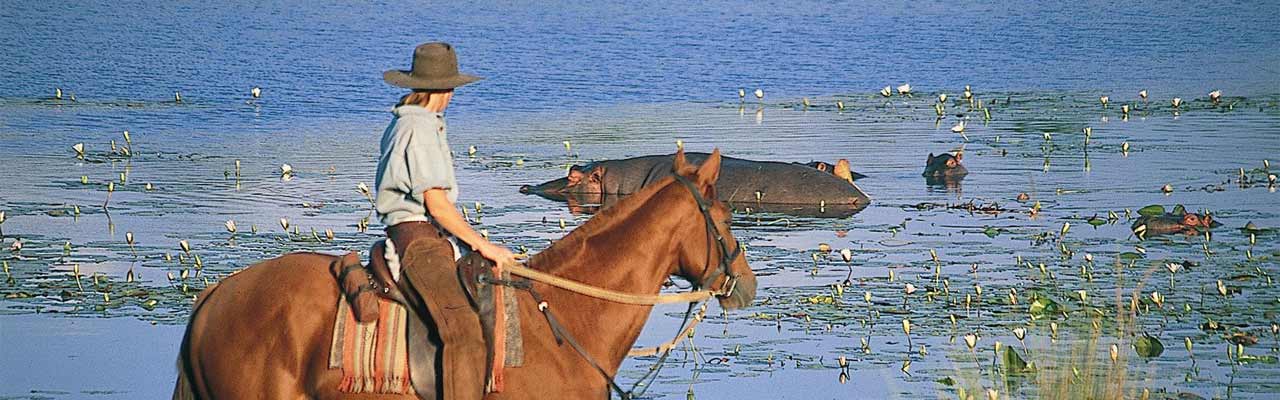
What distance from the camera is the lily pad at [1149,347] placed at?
10836 mm

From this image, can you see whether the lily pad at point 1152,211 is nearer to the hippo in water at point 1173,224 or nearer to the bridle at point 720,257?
the hippo in water at point 1173,224

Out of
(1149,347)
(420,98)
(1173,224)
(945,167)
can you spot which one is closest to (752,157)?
(945,167)

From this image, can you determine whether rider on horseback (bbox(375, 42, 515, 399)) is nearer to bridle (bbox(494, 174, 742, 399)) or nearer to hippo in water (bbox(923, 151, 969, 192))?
bridle (bbox(494, 174, 742, 399))

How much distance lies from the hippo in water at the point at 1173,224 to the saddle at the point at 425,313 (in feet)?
27.5

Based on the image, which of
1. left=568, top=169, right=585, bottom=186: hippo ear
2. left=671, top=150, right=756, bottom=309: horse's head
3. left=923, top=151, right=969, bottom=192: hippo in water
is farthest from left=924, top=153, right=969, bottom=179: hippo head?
left=671, top=150, right=756, bottom=309: horse's head

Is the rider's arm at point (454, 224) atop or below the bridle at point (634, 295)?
atop

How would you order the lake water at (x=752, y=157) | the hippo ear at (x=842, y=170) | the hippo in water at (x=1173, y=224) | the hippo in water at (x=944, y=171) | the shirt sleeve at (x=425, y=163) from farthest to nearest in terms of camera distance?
the hippo in water at (x=944, y=171)
the hippo ear at (x=842, y=170)
the hippo in water at (x=1173, y=224)
the lake water at (x=752, y=157)
the shirt sleeve at (x=425, y=163)

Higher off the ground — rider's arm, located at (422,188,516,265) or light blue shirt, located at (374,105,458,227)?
light blue shirt, located at (374,105,458,227)

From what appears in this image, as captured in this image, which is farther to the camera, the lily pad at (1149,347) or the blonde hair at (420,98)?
the lily pad at (1149,347)

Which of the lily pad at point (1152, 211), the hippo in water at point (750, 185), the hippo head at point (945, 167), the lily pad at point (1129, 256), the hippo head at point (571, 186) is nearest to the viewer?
the lily pad at point (1129, 256)

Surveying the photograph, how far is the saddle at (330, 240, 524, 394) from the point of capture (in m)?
7.51

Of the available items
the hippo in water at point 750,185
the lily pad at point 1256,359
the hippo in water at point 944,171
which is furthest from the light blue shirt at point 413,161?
the hippo in water at point 944,171

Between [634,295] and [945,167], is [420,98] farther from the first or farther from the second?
[945,167]

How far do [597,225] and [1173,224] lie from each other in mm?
8369
